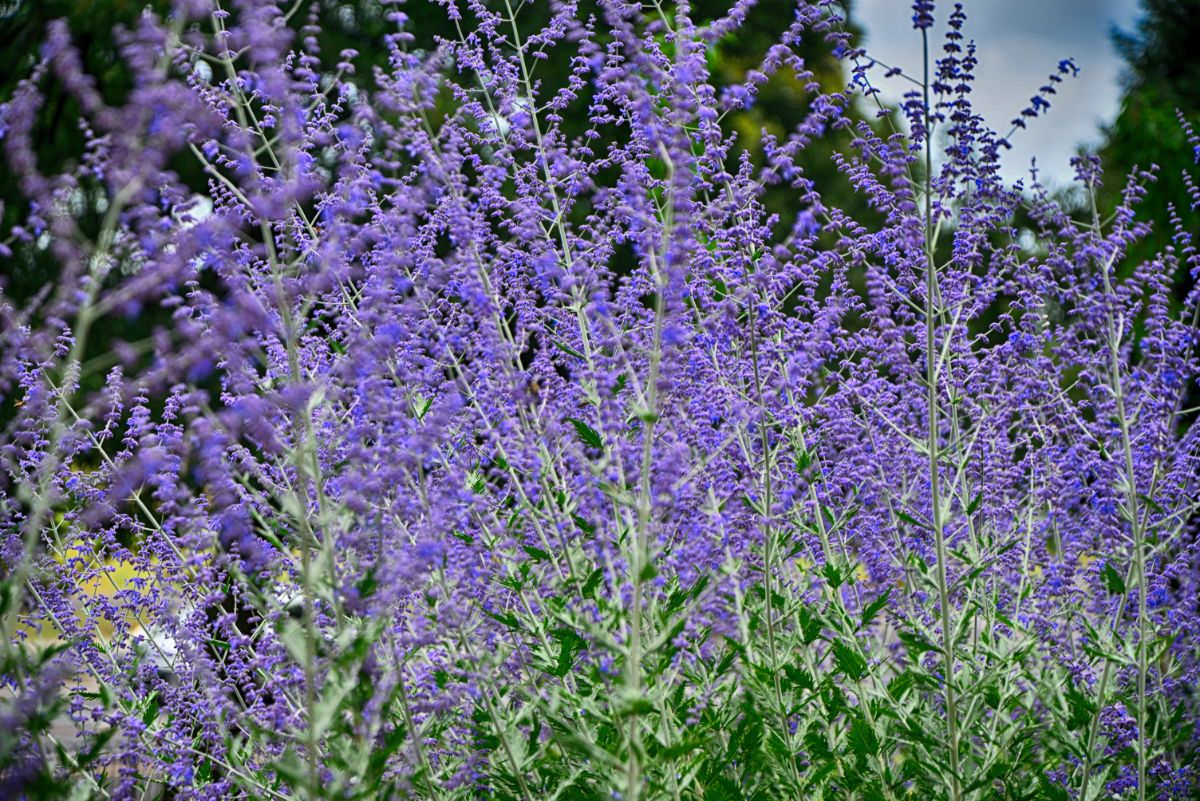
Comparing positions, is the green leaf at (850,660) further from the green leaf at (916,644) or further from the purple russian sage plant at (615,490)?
the green leaf at (916,644)

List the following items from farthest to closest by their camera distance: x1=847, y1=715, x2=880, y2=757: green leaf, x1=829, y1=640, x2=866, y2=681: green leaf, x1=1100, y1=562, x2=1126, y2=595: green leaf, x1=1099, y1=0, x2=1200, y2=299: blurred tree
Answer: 1. x1=1099, y1=0, x2=1200, y2=299: blurred tree
2. x1=1100, y1=562, x2=1126, y2=595: green leaf
3. x1=847, y1=715, x2=880, y2=757: green leaf
4. x1=829, y1=640, x2=866, y2=681: green leaf

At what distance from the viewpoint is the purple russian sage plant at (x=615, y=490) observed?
3828mm

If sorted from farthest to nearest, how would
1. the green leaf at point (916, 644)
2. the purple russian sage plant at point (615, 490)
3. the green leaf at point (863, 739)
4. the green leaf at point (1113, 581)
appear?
1. the green leaf at point (1113, 581)
2. the green leaf at point (863, 739)
3. the green leaf at point (916, 644)
4. the purple russian sage plant at point (615, 490)

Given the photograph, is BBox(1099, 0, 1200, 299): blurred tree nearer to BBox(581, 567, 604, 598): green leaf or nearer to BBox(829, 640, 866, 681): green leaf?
BBox(829, 640, 866, 681): green leaf

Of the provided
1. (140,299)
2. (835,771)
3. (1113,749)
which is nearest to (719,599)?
(835,771)

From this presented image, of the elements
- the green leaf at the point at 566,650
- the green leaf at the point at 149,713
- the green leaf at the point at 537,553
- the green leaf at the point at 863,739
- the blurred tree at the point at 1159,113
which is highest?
the blurred tree at the point at 1159,113

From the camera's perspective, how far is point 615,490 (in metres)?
4.14

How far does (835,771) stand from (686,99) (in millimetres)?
2770

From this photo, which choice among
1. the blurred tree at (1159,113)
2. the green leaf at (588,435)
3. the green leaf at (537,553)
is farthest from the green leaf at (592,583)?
the blurred tree at (1159,113)

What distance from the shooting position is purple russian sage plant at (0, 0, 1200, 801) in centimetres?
383

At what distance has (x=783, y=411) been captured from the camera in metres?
5.33

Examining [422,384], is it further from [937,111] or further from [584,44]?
[937,111]

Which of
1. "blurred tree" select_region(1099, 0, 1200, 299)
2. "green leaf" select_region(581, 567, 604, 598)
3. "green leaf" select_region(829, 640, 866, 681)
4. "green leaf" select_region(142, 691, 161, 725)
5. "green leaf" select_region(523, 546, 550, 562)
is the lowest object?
"green leaf" select_region(142, 691, 161, 725)

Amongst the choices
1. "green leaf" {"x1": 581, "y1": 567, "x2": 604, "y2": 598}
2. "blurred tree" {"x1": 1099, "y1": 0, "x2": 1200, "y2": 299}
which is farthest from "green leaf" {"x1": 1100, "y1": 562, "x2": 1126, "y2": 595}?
"blurred tree" {"x1": 1099, "y1": 0, "x2": 1200, "y2": 299}
